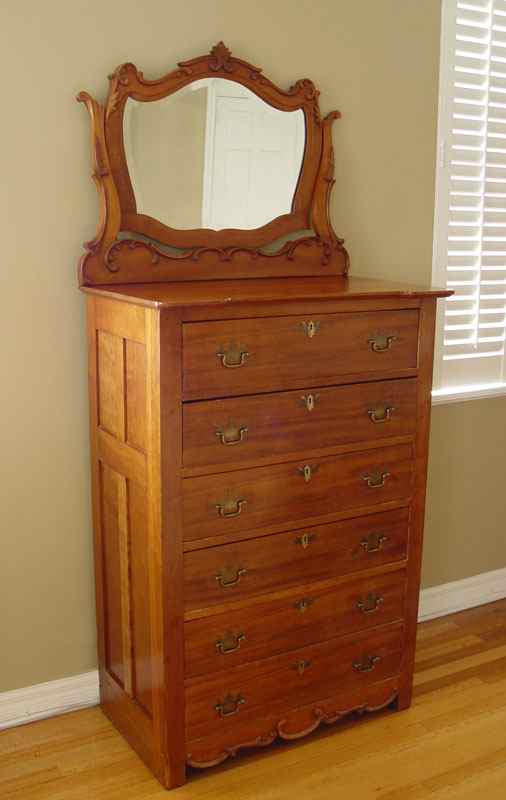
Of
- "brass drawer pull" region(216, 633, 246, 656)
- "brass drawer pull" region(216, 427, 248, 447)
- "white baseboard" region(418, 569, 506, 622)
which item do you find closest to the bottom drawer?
"brass drawer pull" region(216, 633, 246, 656)

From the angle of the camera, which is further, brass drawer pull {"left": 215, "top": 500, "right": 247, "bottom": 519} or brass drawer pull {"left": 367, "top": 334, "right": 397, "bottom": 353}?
brass drawer pull {"left": 367, "top": 334, "right": 397, "bottom": 353}

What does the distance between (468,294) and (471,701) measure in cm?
128

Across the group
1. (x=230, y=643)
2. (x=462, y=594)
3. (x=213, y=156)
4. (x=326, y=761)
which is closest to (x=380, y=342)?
(x=213, y=156)

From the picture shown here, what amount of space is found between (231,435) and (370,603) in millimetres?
686

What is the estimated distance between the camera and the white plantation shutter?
276 cm

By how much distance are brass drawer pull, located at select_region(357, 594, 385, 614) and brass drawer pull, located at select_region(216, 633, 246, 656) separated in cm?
37

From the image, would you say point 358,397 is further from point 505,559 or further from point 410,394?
point 505,559

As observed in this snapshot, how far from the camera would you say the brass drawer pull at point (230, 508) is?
6.82ft

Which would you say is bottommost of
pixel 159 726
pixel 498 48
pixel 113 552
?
pixel 159 726

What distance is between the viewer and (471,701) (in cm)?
258

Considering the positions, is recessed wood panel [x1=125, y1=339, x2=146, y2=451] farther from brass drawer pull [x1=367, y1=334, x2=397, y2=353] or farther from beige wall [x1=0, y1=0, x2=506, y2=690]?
brass drawer pull [x1=367, y1=334, x2=397, y2=353]

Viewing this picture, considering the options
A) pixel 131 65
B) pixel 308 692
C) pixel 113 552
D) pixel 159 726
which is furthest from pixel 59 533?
pixel 131 65

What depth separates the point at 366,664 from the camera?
244 centimetres

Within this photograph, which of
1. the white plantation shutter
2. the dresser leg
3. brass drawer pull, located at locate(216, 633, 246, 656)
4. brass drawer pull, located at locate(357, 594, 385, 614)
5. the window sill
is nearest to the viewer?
brass drawer pull, located at locate(216, 633, 246, 656)
